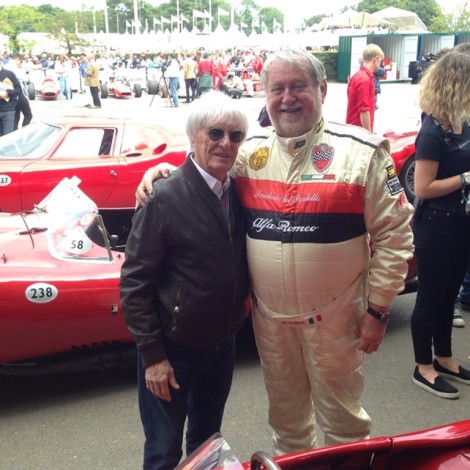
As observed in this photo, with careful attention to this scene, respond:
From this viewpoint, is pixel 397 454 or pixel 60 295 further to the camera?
pixel 60 295

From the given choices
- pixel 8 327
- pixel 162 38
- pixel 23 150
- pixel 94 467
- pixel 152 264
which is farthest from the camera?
pixel 162 38

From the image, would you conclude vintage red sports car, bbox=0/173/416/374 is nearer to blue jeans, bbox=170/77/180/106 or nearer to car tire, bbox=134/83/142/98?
blue jeans, bbox=170/77/180/106

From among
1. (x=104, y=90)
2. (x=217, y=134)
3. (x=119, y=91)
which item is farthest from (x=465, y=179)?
(x=119, y=91)

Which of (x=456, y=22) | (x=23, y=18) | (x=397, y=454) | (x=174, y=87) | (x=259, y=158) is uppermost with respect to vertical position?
(x=23, y=18)

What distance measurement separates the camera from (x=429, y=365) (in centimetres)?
340

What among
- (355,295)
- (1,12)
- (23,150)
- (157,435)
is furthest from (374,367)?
(1,12)

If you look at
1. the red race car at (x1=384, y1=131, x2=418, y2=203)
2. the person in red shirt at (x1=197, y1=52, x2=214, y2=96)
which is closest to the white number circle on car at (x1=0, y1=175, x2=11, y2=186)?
the red race car at (x1=384, y1=131, x2=418, y2=203)

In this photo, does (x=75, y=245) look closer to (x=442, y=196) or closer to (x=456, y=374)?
(x=442, y=196)

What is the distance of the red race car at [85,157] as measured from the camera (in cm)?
568

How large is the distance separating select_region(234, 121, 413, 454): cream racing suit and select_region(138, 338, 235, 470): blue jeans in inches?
9.1

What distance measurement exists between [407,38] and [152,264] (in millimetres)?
31415

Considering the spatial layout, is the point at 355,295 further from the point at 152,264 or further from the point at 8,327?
the point at 8,327

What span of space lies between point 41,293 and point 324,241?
1.70m

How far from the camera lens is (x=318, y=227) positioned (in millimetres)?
1999
